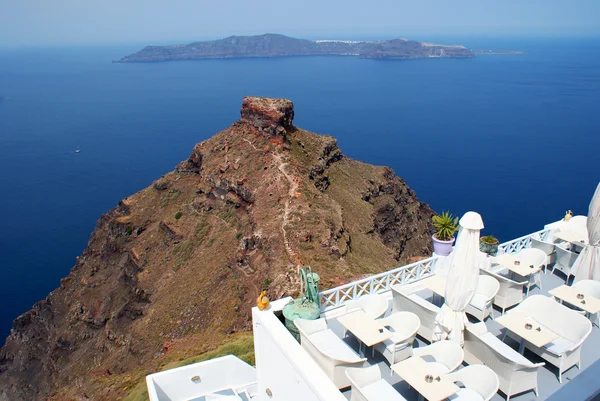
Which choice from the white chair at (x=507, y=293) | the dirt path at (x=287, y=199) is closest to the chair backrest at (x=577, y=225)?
the white chair at (x=507, y=293)

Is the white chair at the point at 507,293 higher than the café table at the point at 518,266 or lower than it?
lower

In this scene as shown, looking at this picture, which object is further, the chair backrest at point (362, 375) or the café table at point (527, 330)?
the café table at point (527, 330)

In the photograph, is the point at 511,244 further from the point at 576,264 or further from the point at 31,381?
the point at 31,381

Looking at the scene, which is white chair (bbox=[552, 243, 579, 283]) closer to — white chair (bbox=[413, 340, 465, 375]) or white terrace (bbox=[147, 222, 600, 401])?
white terrace (bbox=[147, 222, 600, 401])

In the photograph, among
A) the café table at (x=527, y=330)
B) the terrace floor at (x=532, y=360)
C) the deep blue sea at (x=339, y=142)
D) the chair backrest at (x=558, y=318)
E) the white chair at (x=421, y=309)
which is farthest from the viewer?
the deep blue sea at (x=339, y=142)

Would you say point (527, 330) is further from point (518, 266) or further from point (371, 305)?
point (371, 305)

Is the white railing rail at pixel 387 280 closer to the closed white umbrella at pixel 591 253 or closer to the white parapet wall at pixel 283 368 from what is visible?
the white parapet wall at pixel 283 368

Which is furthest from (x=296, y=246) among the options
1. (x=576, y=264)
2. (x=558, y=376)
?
(x=558, y=376)
